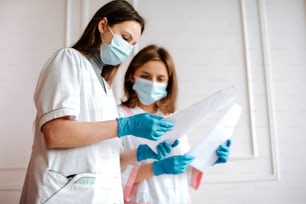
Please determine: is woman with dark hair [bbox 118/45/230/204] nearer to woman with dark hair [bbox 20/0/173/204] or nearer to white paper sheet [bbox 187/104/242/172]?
white paper sheet [bbox 187/104/242/172]

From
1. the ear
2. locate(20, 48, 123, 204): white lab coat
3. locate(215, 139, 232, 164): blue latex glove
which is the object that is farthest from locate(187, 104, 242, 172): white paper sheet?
the ear

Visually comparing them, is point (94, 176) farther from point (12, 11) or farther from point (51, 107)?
point (12, 11)

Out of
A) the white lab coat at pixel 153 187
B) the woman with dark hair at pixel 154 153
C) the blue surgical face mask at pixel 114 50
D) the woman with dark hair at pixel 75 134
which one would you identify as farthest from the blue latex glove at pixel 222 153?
the blue surgical face mask at pixel 114 50

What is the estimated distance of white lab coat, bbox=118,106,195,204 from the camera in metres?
0.71

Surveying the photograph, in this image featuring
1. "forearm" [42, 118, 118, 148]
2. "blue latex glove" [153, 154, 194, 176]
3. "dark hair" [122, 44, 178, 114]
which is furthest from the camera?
"dark hair" [122, 44, 178, 114]

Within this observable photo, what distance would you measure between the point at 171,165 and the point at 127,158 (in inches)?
4.5

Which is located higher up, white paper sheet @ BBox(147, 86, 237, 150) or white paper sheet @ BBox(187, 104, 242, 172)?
white paper sheet @ BBox(147, 86, 237, 150)

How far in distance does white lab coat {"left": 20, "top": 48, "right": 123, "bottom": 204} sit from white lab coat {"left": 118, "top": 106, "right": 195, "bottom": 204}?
0.16 meters

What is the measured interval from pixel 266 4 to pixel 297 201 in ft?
2.37

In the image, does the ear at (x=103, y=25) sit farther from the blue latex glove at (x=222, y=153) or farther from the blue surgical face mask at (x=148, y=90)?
the blue latex glove at (x=222, y=153)

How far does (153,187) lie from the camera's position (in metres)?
0.73

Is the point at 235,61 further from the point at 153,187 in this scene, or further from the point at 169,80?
the point at 153,187

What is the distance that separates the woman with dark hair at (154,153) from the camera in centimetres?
71

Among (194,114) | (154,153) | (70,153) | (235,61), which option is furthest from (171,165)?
(235,61)
